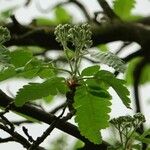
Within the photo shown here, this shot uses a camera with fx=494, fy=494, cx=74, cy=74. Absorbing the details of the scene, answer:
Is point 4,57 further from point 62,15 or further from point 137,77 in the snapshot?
point 62,15

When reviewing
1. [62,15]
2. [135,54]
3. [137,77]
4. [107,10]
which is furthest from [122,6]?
[62,15]

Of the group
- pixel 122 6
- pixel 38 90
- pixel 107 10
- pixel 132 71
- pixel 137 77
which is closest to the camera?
pixel 38 90

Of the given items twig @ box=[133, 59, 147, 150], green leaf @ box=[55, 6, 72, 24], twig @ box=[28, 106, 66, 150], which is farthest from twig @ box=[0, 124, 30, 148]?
green leaf @ box=[55, 6, 72, 24]

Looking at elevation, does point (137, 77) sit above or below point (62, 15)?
below

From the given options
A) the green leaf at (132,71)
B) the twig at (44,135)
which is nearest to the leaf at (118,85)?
the twig at (44,135)

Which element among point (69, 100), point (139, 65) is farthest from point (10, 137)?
point (139, 65)
